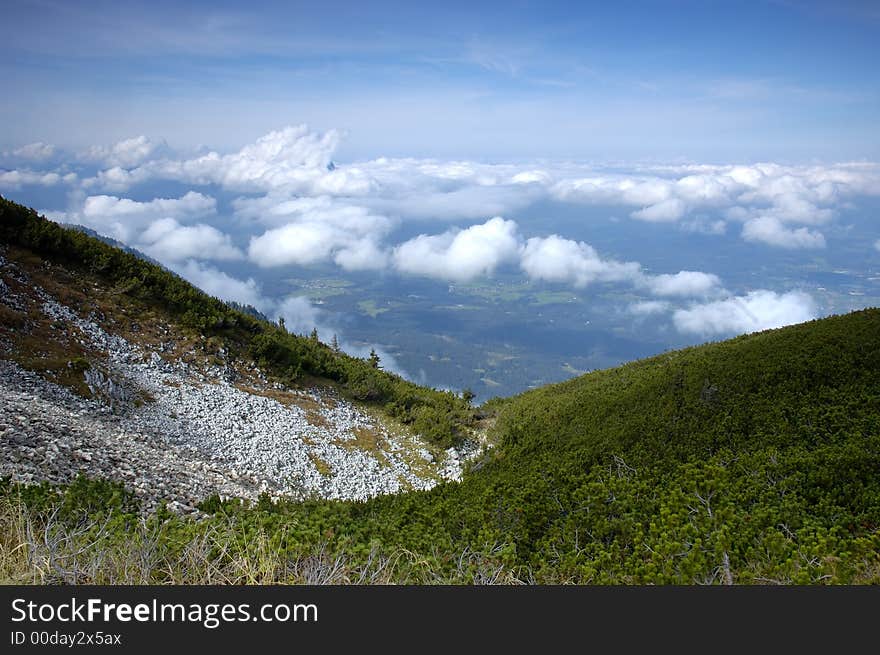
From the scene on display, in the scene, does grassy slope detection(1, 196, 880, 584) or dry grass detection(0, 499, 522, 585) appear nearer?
dry grass detection(0, 499, 522, 585)

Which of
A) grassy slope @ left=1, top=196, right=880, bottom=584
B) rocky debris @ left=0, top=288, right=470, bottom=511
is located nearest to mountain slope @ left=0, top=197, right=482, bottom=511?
rocky debris @ left=0, top=288, right=470, bottom=511

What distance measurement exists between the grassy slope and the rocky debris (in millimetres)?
4027

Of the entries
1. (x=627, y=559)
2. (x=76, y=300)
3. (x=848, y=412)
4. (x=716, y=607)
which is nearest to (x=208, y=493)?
(x=627, y=559)

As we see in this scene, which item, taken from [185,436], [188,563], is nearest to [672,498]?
[188,563]

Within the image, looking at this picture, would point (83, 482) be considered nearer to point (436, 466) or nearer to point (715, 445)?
point (715, 445)

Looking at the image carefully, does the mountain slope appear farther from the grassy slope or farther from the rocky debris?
the grassy slope

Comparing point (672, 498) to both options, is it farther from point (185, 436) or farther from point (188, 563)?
point (185, 436)

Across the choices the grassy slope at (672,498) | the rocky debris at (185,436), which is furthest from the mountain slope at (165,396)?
the grassy slope at (672,498)

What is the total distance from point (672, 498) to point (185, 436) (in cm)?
1384

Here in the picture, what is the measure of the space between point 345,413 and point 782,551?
17.7m

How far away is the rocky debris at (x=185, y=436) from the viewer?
421 inches

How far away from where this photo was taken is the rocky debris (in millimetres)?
10695

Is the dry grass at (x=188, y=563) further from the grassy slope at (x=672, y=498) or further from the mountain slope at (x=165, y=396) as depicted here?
the mountain slope at (x=165, y=396)

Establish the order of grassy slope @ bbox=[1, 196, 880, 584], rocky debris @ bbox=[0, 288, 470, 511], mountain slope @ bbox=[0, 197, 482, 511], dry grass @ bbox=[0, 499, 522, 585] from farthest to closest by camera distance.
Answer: mountain slope @ bbox=[0, 197, 482, 511], rocky debris @ bbox=[0, 288, 470, 511], grassy slope @ bbox=[1, 196, 880, 584], dry grass @ bbox=[0, 499, 522, 585]
